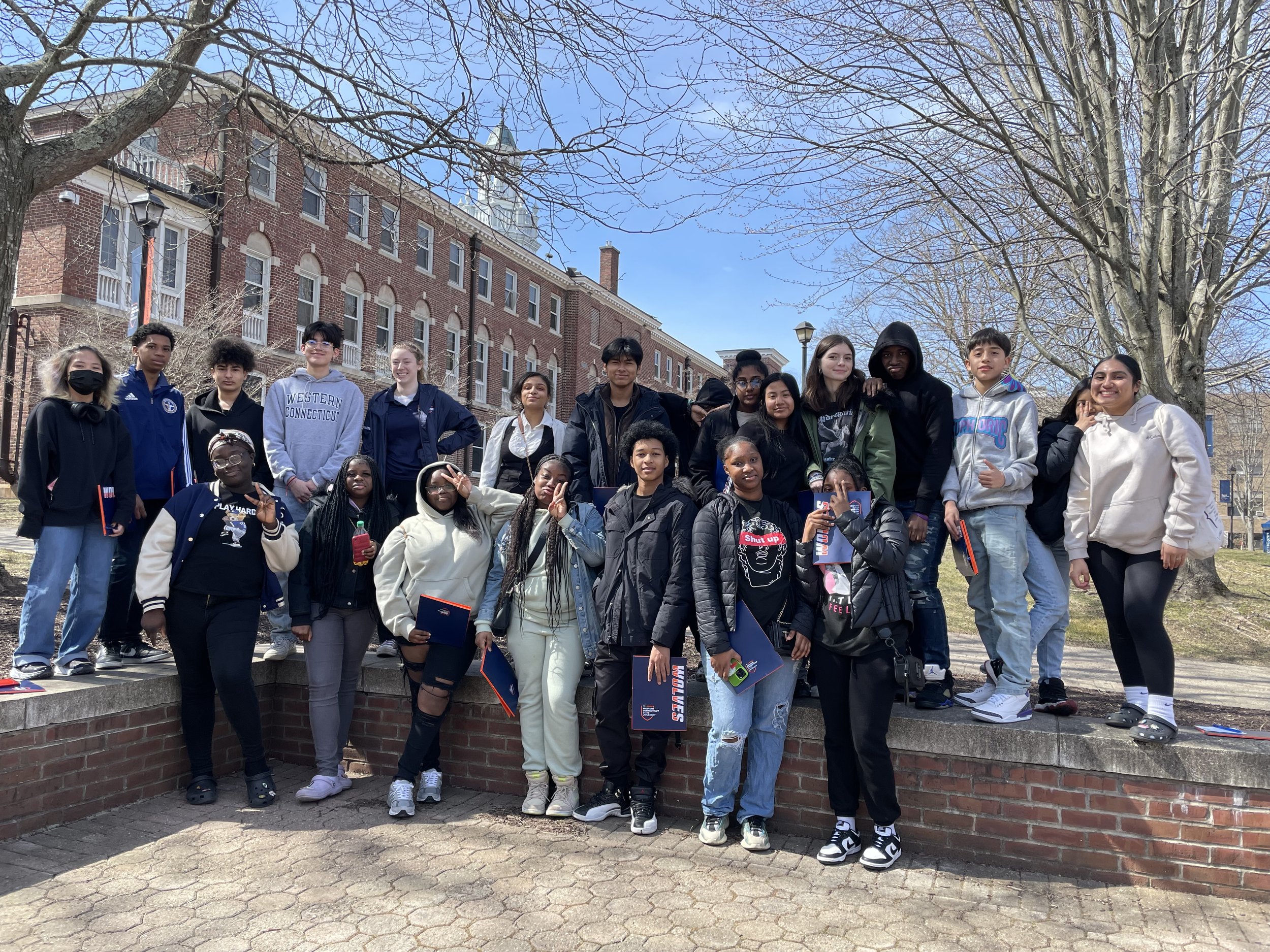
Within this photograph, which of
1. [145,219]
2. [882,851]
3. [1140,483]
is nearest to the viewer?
[882,851]

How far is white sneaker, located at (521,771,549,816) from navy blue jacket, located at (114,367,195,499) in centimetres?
283

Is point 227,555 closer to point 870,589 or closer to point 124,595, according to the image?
point 124,595

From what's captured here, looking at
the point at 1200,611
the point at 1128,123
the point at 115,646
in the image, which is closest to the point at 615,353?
the point at 115,646

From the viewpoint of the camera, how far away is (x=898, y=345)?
4.61 metres

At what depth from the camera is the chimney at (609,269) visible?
4222cm

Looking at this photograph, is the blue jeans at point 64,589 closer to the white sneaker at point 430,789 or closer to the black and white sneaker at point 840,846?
the white sneaker at point 430,789

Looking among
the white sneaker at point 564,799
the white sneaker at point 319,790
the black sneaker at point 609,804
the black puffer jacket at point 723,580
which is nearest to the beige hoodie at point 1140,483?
the black puffer jacket at point 723,580

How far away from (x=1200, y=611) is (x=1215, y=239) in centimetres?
537

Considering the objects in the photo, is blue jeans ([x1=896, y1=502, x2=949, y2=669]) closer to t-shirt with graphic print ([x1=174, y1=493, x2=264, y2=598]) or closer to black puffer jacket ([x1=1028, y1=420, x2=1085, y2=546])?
black puffer jacket ([x1=1028, y1=420, x2=1085, y2=546])

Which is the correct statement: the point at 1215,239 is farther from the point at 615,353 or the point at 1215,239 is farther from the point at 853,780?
the point at 853,780

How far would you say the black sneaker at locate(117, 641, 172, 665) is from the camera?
5.15 m

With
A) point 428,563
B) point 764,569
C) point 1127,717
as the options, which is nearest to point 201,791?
point 428,563

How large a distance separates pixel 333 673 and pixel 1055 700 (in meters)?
4.10

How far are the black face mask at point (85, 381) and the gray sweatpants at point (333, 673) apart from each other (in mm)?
1865
